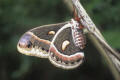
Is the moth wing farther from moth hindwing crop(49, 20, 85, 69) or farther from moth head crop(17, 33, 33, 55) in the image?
moth head crop(17, 33, 33, 55)

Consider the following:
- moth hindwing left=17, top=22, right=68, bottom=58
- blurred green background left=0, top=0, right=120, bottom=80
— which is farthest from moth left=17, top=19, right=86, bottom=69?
blurred green background left=0, top=0, right=120, bottom=80

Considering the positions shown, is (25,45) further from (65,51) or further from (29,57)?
(29,57)

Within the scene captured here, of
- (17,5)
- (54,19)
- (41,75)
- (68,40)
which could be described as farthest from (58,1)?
(68,40)

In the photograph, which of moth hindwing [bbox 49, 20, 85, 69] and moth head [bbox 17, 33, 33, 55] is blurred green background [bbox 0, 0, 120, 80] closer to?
moth hindwing [bbox 49, 20, 85, 69]

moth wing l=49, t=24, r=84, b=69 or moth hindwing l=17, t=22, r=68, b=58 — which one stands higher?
moth hindwing l=17, t=22, r=68, b=58

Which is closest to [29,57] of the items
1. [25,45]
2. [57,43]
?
[57,43]

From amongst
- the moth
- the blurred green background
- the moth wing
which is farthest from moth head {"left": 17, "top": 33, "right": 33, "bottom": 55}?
the blurred green background

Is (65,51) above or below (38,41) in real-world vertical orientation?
below

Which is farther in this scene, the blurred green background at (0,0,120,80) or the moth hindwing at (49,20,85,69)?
the blurred green background at (0,0,120,80)
